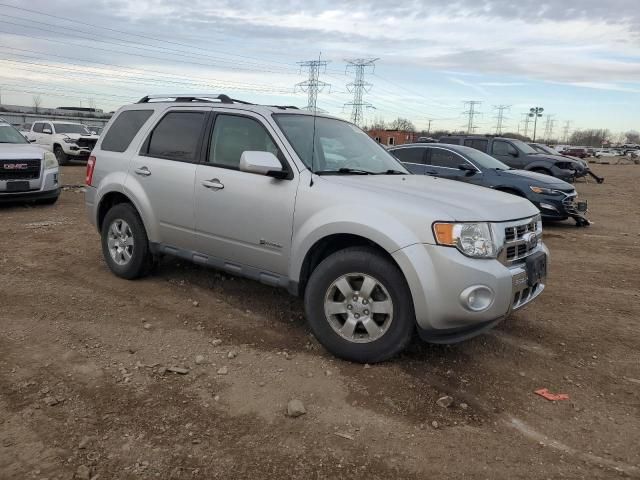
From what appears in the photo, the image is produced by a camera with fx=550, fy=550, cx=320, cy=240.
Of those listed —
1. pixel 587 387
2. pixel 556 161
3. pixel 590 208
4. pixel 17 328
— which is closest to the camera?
pixel 587 387

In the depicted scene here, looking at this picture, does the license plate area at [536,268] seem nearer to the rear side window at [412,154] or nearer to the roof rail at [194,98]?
the roof rail at [194,98]

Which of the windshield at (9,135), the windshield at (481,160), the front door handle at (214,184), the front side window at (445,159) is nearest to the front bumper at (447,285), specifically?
the front door handle at (214,184)

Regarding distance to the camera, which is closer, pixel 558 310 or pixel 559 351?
pixel 559 351

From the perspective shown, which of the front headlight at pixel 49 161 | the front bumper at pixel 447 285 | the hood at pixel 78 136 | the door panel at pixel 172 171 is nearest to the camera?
the front bumper at pixel 447 285

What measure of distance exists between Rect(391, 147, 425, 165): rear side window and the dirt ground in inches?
238

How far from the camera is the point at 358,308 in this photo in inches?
153

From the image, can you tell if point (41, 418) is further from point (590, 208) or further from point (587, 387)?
point (590, 208)

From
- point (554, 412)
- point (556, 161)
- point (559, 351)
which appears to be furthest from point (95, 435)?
point (556, 161)

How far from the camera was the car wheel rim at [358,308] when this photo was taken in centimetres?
381

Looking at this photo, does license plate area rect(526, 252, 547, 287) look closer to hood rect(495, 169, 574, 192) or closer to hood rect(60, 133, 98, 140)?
hood rect(495, 169, 574, 192)

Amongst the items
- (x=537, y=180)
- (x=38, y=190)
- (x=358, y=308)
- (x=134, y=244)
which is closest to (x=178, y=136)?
(x=134, y=244)

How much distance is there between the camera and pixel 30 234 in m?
8.09

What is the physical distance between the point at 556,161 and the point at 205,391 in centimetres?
1494

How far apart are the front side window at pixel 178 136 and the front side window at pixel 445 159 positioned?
6.97 meters
